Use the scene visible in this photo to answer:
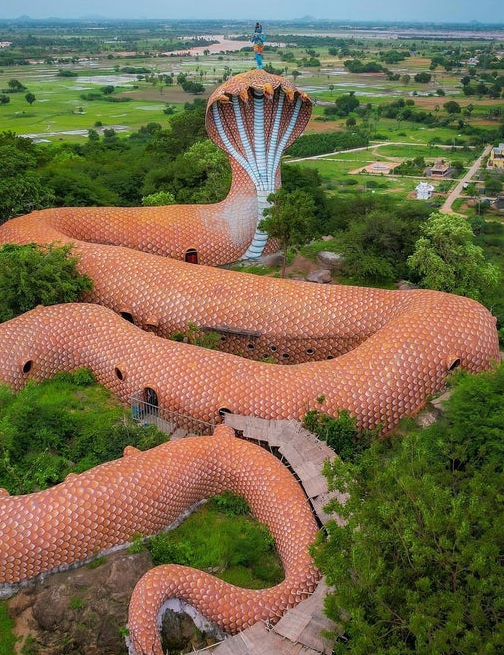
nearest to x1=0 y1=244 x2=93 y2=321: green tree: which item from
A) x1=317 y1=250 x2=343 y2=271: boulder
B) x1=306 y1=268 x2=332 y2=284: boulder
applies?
x1=306 y1=268 x2=332 y2=284: boulder

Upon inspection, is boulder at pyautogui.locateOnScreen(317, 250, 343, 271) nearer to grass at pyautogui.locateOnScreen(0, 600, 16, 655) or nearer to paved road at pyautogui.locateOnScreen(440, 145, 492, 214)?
grass at pyautogui.locateOnScreen(0, 600, 16, 655)

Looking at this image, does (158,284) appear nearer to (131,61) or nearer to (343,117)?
(343,117)

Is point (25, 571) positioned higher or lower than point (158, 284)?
lower

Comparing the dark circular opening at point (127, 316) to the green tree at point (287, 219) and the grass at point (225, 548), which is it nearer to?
the green tree at point (287, 219)

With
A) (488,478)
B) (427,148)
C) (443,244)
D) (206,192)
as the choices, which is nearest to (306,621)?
(488,478)

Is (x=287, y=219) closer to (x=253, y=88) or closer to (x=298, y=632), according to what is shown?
(x=253, y=88)
